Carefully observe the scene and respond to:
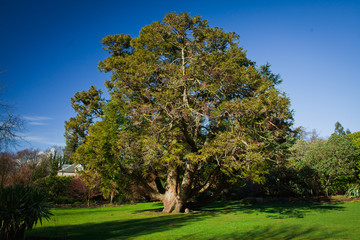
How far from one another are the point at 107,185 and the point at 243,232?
1008 cm

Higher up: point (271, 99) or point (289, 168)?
point (271, 99)

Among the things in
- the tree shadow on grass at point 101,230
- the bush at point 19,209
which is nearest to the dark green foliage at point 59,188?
the tree shadow on grass at point 101,230

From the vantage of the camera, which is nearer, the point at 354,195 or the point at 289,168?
the point at 354,195

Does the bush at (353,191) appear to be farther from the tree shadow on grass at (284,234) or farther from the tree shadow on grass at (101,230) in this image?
the tree shadow on grass at (101,230)

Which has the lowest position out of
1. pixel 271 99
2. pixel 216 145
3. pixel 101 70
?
pixel 216 145

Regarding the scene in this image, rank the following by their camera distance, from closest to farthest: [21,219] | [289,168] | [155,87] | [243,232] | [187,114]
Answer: [21,219]
[243,232]
[187,114]
[155,87]
[289,168]

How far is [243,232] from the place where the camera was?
7.88 metres

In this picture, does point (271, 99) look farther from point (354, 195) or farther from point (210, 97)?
point (354, 195)

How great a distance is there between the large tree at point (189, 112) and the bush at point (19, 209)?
21.9ft

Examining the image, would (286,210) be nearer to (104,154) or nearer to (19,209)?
(104,154)

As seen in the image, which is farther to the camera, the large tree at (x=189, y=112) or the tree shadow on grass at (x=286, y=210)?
the large tree at (x=189, y=112)

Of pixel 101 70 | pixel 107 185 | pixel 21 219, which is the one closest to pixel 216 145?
pixel 107 185

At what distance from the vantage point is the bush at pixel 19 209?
642 cm

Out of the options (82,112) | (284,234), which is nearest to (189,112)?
(284,234)
